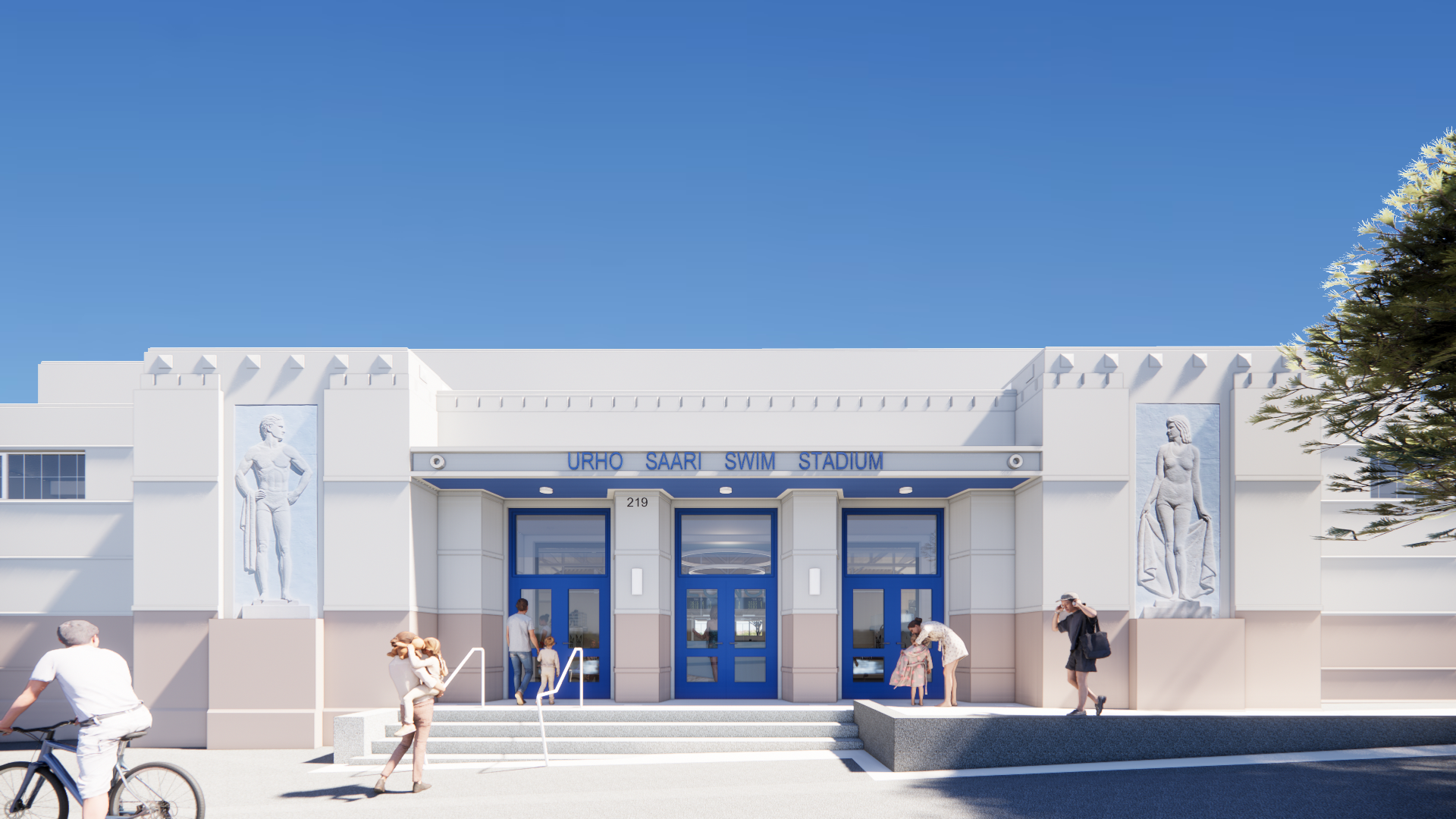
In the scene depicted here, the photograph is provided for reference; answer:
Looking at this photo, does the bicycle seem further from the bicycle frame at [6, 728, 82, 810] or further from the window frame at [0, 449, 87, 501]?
the window frame at [0, 449, 87, 501]

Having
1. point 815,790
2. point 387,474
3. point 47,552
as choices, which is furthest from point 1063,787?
point 47,552

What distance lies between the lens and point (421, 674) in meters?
10.8

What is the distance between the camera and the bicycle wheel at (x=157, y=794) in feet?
Answer: 26.8

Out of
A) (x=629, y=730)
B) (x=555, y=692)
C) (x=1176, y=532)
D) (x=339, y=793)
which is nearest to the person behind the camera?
(x=339, y=793)

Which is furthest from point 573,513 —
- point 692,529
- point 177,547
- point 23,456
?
point 23,456

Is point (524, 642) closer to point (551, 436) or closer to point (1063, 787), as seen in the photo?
point (551, 436)

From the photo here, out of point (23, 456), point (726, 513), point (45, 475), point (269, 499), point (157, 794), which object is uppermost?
point (23, 456)

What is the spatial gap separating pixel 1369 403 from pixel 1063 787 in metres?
5.37

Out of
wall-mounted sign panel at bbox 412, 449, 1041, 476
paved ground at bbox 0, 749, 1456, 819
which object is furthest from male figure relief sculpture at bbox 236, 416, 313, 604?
paved ground at bbox 0, 749, 1456, 819

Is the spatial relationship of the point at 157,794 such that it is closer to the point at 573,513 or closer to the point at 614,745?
the point at 614,745

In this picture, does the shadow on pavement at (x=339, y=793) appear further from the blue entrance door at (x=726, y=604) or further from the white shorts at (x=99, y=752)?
the blue entrance door at (x=726, y=604)

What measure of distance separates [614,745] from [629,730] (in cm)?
39

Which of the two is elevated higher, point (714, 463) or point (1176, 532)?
point (714, 463)

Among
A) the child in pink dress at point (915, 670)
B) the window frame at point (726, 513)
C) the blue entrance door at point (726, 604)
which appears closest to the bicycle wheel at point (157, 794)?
the blue entrance door at point (726, 604)
